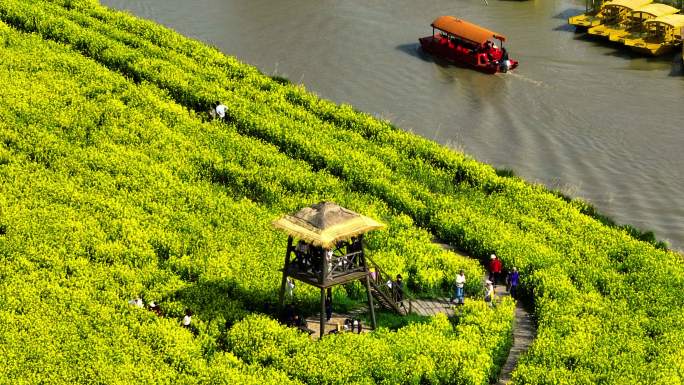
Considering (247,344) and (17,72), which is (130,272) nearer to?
(247,344)

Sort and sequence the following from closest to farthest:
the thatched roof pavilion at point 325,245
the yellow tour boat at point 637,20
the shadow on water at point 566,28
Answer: the thatched roof pavilion at point 325,245 < the yellow tour boat at point 637,20 < the shadow on water at point 566,28

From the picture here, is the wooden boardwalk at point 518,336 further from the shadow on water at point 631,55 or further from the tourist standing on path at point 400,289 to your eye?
the shadow on water at point 631,55

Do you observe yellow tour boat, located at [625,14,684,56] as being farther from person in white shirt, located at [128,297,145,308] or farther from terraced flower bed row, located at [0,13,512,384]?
person in white shirt, located at [128,297,145,308]

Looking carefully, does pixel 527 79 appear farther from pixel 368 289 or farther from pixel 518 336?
pixel 368 289

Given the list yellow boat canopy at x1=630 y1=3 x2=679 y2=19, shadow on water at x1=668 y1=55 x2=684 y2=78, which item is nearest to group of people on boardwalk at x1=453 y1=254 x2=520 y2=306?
shadow on water at x1=668 y1=55 x2=684 y2=78

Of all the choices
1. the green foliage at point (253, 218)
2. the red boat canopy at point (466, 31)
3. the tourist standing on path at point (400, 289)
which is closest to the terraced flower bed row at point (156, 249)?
the green foliage at point (253, 218)
